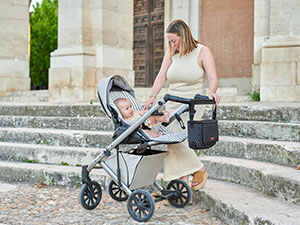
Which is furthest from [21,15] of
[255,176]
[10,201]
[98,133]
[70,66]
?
[255,176]

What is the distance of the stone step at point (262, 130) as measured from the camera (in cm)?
452

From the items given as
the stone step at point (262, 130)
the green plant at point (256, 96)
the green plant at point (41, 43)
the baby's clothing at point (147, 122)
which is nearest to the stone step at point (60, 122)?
the stone step at point (262, 130)

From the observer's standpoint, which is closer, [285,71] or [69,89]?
[285,71]

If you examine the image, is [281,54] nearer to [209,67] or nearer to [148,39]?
[209,67]

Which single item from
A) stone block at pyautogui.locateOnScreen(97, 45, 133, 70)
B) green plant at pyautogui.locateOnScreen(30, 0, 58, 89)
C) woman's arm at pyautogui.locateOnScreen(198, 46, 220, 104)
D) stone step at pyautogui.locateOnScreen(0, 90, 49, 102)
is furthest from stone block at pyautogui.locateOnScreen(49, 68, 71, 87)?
green plant at pyautogui.locateOnScreen(30, 0, 58, 89)

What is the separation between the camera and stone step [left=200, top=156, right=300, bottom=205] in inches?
130

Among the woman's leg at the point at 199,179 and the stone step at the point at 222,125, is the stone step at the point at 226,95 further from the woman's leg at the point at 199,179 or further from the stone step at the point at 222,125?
the woman's leg at the point at 199,179

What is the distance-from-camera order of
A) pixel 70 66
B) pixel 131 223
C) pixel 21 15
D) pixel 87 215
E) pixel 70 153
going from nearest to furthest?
pixel 131 223, pixel 87 215, pixel 70 153, pixel 70 66, pixel 21 15

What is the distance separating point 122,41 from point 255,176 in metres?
5.67

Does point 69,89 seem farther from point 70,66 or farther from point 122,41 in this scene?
point 122,41

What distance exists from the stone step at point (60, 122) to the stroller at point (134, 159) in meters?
2.05

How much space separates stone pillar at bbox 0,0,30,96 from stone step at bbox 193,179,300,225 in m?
8.17

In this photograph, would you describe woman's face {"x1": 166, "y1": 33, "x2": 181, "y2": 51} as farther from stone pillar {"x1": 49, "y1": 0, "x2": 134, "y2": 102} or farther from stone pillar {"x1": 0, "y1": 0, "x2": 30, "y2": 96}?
stone pillar {"x1": 0, "y1": 0, "x2": 30, "y2": 96}

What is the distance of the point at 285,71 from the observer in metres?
7.08
